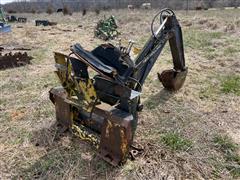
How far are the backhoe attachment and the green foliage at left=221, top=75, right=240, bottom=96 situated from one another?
179 cm

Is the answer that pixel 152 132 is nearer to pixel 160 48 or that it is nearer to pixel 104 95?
pixel 104 95

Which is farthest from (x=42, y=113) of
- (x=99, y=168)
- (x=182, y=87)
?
(x=182, y=87)

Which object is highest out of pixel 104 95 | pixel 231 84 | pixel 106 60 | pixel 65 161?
pixel 106 60

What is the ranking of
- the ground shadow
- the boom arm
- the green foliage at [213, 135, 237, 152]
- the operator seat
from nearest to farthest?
the operator seat, the ground shadow, the green foliage at [213, 135, 237, 152], the boom arm

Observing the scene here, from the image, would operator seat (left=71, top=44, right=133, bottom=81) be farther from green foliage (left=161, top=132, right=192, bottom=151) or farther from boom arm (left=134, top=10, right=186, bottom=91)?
green foliage (left=161, top=132, right=192, bottom=151)

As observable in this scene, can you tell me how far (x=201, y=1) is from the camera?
26.3 meters

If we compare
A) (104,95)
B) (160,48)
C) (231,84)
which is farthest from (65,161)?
(231,84)

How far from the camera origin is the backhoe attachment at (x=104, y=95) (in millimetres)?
2328

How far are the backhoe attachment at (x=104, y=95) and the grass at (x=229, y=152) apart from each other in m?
1.01

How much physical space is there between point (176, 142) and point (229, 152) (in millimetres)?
559

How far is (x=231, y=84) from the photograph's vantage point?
4.40 m

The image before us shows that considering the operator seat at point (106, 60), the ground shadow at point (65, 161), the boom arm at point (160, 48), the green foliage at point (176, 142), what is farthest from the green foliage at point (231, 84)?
the ground shadow at point (65, 161)

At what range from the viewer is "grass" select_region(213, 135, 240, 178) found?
2496 millimetres

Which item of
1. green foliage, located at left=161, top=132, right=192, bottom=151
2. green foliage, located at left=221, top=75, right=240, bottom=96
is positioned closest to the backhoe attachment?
green foliage, located at left=161, top=132, right=192, bottom=151
